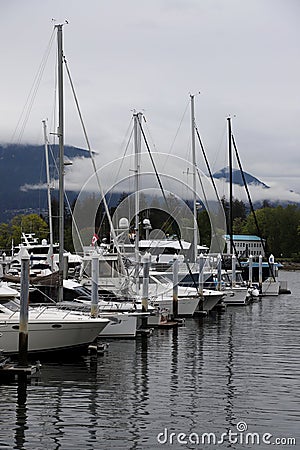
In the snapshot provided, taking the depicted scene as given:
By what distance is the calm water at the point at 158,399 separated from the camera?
18.6 meters

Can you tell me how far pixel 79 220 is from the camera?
37.6 m

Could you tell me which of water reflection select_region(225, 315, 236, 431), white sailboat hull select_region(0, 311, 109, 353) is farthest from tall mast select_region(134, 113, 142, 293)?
white sailboat hull select_region(0, 311, 109, 353)

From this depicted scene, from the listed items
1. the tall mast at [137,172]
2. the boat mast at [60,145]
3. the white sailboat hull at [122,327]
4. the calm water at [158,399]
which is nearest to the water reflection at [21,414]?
the calm water at [158,399]

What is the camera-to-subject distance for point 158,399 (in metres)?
22.5

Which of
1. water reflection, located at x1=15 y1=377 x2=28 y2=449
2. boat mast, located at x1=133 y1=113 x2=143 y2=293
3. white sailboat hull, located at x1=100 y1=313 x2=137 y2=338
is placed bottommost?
water reflection, located at x1=15 y1=377 x2=28 y2=449

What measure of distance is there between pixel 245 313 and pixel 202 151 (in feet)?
49.9

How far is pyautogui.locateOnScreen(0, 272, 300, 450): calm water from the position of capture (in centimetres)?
1858

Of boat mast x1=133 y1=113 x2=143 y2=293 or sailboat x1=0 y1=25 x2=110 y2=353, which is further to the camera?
boat mast x1=133 y1=113 x2=143 y2=293

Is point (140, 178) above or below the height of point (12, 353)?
above

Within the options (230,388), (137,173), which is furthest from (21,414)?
(137,173)

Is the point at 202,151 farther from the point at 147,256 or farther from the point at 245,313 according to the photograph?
the point at 147,256

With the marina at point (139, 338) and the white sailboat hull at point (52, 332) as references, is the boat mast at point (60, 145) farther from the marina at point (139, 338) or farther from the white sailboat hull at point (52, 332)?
the white sailboat hull at point (52, 332)

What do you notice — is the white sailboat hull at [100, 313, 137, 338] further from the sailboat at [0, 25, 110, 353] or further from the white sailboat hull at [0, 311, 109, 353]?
the white sailboat hull at [0, 311, 109, 353]

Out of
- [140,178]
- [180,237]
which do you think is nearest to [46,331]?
[140,178]
